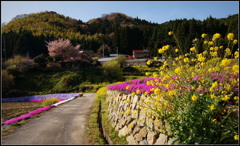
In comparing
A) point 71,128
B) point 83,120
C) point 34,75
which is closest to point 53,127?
point 71,128

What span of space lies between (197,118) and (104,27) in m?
68.8

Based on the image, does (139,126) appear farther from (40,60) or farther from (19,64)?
(19,64)

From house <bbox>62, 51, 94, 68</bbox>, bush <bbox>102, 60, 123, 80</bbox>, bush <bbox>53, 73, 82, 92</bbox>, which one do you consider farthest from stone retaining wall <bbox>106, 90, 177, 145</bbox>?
house <bbox>62, 51, 94, 68</bbox>

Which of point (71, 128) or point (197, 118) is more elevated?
point (197, 118)

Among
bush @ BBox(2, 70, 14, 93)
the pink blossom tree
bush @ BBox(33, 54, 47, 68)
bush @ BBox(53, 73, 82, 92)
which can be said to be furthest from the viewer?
the pink blossom tree

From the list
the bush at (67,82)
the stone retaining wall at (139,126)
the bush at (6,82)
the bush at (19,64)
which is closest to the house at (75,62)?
the bush at (67,82)

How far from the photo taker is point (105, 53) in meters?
49.7

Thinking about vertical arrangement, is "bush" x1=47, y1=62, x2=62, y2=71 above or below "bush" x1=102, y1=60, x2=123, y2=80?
above

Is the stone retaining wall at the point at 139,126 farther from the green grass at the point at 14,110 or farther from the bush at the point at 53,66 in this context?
the bush at the point at 53,66

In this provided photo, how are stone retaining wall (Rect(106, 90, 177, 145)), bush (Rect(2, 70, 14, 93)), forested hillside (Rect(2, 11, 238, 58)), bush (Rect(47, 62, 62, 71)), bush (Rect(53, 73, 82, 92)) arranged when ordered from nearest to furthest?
stone retaining wall (Rect(106, 90, 177, 145)), bush (Rect(2, 70, 14, 93)), bush (Rect(53, 73, 82, 92)), bush (Rect(47, 62, 62, 71)), forested hillside (Rect(2, 11, 238, 58))

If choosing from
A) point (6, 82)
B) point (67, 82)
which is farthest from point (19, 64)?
point (67, 82)

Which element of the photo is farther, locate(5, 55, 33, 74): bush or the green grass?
locate(5, 55, 33, 74): bush

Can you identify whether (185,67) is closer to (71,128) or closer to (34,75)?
(71,128)

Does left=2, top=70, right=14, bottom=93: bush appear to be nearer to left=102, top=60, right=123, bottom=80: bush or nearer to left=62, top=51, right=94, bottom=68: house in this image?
left=62, top=51, right=94, bottom=68: house
